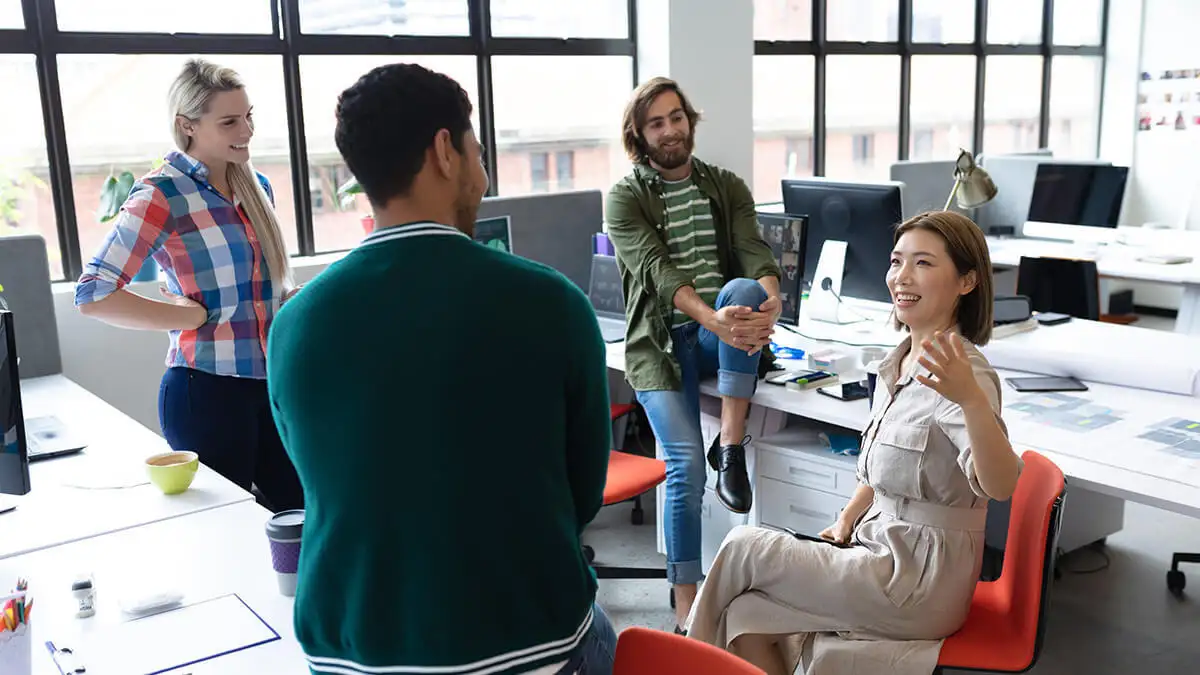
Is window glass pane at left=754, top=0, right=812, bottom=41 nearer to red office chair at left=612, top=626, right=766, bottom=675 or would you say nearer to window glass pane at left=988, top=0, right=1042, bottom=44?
window glass pane at left=988, top=0, right=1042, bottom=44

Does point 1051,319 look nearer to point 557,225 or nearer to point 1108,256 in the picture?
point 557,225

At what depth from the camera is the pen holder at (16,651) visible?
1.26m

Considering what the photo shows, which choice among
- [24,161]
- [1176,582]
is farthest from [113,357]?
[1176,582]

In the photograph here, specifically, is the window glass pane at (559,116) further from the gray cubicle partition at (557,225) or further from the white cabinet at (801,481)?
the white cabinet at (801,481)

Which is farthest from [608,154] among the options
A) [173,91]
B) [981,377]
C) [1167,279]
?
[981,377]

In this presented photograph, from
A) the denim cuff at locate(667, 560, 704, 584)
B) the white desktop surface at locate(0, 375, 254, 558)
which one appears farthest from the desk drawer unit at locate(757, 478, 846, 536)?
the white desktop surface at locate(0, 375, 254, 558)

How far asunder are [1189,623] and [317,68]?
3647mm

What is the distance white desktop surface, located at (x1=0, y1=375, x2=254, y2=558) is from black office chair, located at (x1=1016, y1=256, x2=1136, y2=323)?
10.5ft

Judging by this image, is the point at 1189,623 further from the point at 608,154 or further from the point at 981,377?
the point at 608,154

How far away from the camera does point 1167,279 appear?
467 cm

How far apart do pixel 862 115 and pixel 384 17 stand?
10.4ft

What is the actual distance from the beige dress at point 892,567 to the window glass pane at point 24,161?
2849 mm

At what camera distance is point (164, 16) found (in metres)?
3.95

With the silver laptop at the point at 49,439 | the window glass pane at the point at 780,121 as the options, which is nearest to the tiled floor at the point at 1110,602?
the silver laptop at the point at 49,439
